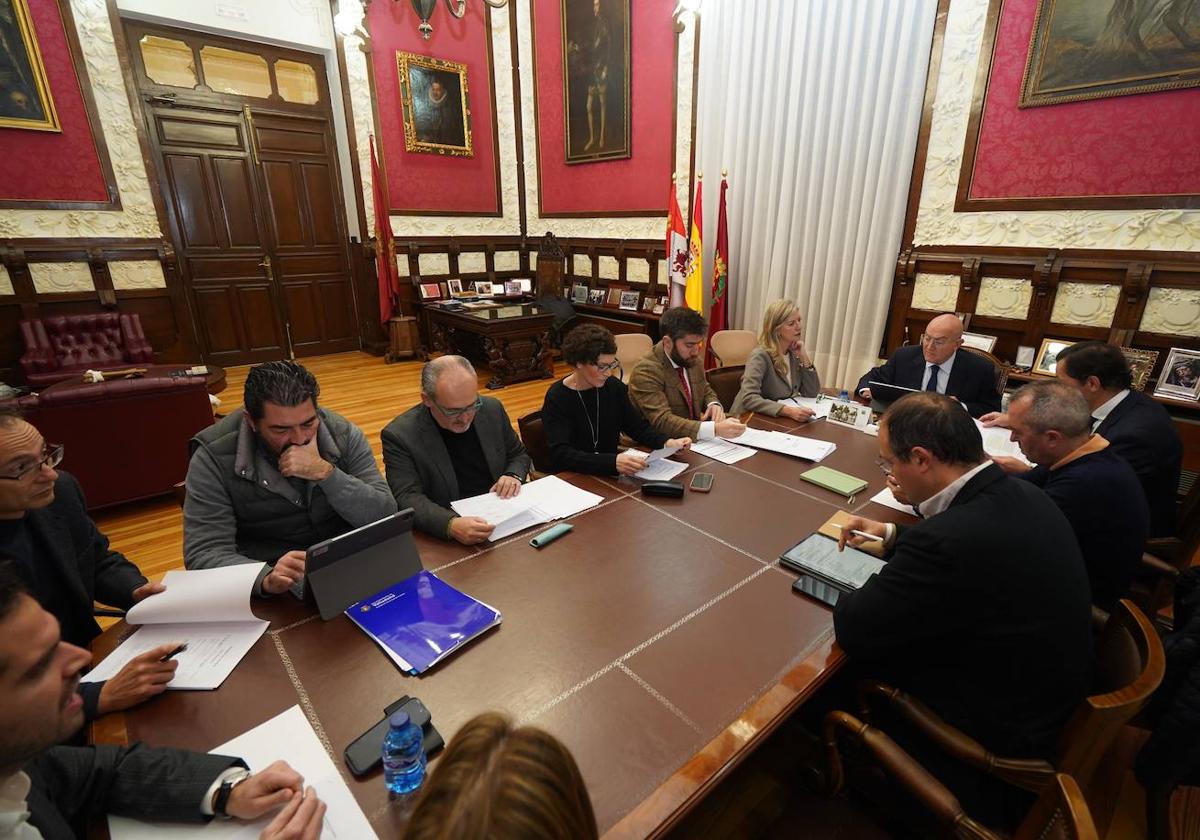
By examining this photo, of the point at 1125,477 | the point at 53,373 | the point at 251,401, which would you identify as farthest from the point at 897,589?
the point at 53,373

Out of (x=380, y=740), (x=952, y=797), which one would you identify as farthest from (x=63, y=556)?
(x=952, y=797)

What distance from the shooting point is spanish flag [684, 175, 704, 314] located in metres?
5.33

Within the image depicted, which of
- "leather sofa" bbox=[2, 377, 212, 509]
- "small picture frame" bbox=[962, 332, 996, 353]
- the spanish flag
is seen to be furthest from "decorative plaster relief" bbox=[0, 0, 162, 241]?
"small picture frame" bbox=[962, 332, 996, 353]

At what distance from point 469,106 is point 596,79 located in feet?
6.07

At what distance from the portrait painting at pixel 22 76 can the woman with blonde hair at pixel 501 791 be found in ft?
23.7

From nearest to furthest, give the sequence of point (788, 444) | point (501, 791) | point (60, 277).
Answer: point (501, 791), point (788, 444), point (60, 277)

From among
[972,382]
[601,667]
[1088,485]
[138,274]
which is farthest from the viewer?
[138,274]

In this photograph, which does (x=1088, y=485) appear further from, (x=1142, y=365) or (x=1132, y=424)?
(x=1142, y=365)

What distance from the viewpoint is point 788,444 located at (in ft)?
8.17

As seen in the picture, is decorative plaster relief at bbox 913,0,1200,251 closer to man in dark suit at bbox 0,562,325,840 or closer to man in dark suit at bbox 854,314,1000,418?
man in dark suit at bbox 854,314,1000,418

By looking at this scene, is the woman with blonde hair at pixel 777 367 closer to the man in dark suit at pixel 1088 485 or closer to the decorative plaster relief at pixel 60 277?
the man in dark suit at pixel 1088 485

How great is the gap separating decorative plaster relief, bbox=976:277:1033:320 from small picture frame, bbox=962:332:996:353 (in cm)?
16

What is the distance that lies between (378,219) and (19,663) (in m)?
6.84

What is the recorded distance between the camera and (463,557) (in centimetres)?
162
